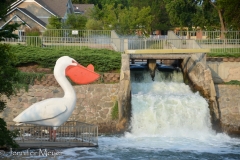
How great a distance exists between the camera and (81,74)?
21.5 m

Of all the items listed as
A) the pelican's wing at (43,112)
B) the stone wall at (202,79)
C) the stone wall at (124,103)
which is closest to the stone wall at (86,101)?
the stone wall at (124,103)

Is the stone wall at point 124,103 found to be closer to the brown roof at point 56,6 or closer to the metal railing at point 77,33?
the metal railing at point 77,33

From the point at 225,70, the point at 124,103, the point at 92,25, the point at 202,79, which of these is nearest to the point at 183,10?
the point at 92,25

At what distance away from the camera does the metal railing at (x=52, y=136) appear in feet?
68.3

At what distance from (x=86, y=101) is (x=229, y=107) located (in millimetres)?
6273

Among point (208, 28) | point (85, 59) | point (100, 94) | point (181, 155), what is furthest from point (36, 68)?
point (208, 28)

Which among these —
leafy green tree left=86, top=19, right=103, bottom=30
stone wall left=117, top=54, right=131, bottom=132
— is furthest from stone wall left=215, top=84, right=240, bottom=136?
leafy green tree left=86, top=19, right=103, bottom=30

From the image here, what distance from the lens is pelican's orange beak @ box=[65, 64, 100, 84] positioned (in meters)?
21.4

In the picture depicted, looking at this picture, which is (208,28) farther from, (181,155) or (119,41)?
(181,155)

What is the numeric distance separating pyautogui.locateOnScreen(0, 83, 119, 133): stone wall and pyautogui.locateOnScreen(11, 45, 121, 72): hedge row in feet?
8.82

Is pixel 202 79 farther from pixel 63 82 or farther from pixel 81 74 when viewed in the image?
pixel 63 82

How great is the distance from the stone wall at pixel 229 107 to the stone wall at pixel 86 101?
15.2 feet

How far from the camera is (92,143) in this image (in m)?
21.6

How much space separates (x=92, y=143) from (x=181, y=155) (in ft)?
10.2
